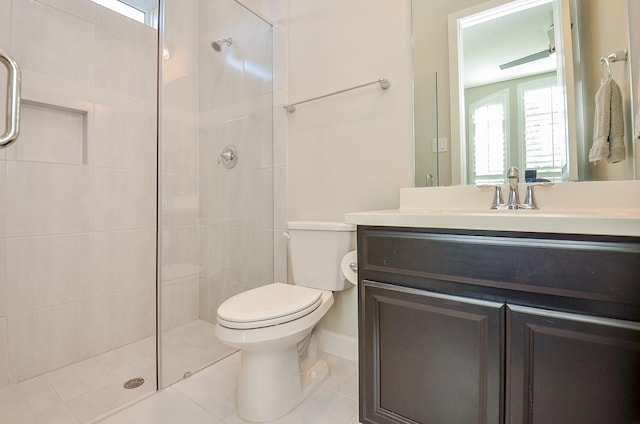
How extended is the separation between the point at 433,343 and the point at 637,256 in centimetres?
52

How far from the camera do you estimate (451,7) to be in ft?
4.69

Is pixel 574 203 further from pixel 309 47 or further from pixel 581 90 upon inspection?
pixel 309 47

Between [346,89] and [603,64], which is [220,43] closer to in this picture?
[346,89]

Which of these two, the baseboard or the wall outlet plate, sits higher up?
the wall outlet plate

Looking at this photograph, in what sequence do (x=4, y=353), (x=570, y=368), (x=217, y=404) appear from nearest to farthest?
(x=570, y=368)
(x=217, y=404)
(x=4, y=353)

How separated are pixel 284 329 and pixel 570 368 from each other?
871 millimetres

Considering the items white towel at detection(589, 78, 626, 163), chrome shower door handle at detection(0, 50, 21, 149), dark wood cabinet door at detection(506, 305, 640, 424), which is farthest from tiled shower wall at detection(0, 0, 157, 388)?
white towel at detection(589, 78, 626, 163)

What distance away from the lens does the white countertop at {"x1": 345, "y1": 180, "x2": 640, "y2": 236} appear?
2.26 feet

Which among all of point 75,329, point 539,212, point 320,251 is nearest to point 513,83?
point 539,212

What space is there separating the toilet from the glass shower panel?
0.44 meters

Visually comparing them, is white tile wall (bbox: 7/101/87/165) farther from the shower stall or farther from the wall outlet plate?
the wall outlet plate

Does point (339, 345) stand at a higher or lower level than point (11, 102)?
lower

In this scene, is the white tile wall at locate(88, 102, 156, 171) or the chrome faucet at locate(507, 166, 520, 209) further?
the white tile wall at locate(88, 102, 156, 171)

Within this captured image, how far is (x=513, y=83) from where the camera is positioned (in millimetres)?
1283
